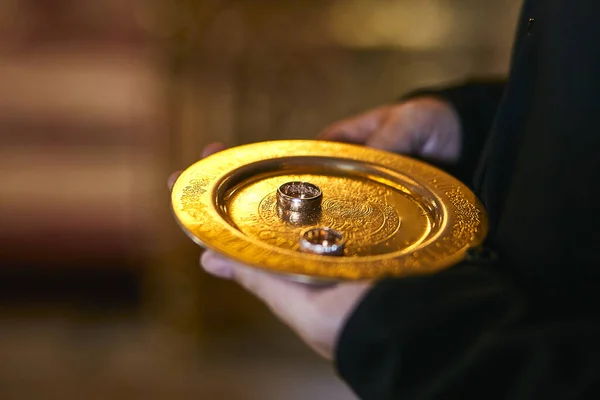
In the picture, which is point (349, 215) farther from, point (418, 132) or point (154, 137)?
point (154, 137)

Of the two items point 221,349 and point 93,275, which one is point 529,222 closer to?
point 221,349

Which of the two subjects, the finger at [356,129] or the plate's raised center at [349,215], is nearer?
the plate's raised center at [349,215]

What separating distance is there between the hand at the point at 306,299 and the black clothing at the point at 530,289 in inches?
1.2

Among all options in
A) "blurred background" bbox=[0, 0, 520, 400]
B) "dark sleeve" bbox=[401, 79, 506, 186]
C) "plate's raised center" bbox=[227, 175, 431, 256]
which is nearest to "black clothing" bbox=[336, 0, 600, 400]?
"plate's raised center" bbox=[227, 175, 431, 256]

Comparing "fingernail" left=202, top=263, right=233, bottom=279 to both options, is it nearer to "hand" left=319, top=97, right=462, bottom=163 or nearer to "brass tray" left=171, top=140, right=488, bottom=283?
"brass tray" left=171, top=140, right=488, bottom=283

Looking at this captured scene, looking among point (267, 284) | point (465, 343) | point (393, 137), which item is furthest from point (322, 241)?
point (393, 137)

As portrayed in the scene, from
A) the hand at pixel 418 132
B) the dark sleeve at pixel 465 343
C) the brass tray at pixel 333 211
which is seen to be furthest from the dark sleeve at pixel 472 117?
the dark sleeve at pixel 465 343

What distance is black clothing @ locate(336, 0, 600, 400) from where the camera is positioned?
1.68ft

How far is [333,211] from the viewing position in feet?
2.41

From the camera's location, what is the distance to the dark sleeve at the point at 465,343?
0.50m

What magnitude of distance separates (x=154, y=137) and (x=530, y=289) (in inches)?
47.5

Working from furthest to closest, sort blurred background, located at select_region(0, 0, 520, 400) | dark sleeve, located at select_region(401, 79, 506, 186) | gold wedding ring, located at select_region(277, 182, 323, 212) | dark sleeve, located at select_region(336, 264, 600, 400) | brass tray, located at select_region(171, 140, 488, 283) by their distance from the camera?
blurred background, located at select_region(0, 0, 520, 400), dark sleeve, located at select_region(401, 79, 506, 186), gold wedding ring, located at select_region(277, 182, 323, 212), brass tray, located at select_region(171, 140, 488, 283), dark sleeve, located at select_region(336, 264, 600, 400)

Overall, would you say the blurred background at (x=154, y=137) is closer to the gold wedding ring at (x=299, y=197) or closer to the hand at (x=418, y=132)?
the hand at (x=418, y=132)

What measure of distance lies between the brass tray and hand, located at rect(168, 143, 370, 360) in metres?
0.03
